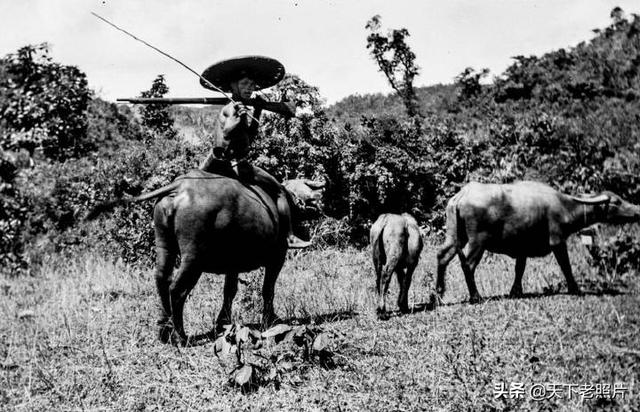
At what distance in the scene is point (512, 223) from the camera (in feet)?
24.7

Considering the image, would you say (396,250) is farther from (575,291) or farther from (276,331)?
(575,291)

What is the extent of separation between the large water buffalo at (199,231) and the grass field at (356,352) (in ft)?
1.92

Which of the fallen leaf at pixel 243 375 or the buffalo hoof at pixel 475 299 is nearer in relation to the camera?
the fallen leaf at pixel 243 375

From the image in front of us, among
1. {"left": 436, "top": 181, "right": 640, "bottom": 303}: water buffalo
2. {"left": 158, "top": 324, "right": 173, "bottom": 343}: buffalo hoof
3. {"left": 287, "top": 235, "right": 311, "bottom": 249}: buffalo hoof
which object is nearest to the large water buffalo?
{"left": 158, "top": 324, "right": 173, "bottom": 343}: buffalo hoof

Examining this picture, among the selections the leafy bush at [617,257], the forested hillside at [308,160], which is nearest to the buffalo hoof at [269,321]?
the leafy bush at [617,257]

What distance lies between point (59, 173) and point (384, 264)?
35.6 feet

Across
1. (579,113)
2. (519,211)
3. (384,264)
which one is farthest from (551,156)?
(384,264)

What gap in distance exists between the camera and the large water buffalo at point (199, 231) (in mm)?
4984

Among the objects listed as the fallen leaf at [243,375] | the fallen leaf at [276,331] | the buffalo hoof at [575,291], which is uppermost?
the fallen leaf at [276,331]

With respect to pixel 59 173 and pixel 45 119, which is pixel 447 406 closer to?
pixel 45 119

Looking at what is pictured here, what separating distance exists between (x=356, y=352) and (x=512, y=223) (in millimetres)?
3770

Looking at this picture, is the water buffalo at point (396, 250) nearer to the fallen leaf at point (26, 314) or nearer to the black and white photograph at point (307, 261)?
the black and white photograph at point (307, 261)

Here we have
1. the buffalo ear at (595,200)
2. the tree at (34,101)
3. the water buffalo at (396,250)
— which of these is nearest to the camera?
the water buffalo at (396,250)

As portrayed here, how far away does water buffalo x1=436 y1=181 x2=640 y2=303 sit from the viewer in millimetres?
7406
